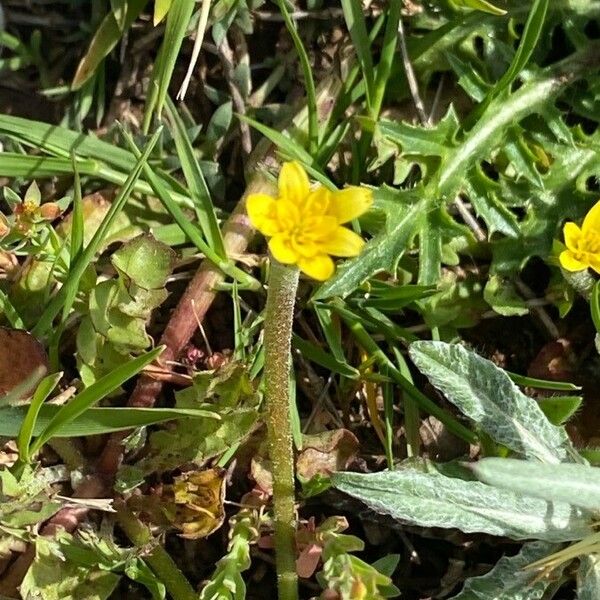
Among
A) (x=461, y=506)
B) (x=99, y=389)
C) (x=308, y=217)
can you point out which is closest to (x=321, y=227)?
(x=308, y=217)

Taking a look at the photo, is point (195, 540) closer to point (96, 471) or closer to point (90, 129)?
point (96, 471)

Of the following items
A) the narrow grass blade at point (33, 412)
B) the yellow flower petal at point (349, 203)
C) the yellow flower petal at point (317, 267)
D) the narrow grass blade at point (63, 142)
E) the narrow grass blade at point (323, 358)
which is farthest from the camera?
the narrow grass blade at point (63, 142)

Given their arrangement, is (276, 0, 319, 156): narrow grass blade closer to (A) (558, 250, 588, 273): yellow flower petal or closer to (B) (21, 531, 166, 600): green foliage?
(A) (558, 250, 588, 273): yellow flower petal

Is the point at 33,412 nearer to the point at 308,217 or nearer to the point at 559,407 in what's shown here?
the point at 308,217

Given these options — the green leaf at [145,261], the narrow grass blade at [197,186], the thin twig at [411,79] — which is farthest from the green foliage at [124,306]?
the thin twig at [411,79]

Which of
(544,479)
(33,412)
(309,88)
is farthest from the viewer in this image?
(309,88)

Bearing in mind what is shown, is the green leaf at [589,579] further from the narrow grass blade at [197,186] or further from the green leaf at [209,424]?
the narrow grass blade at [197,186]
